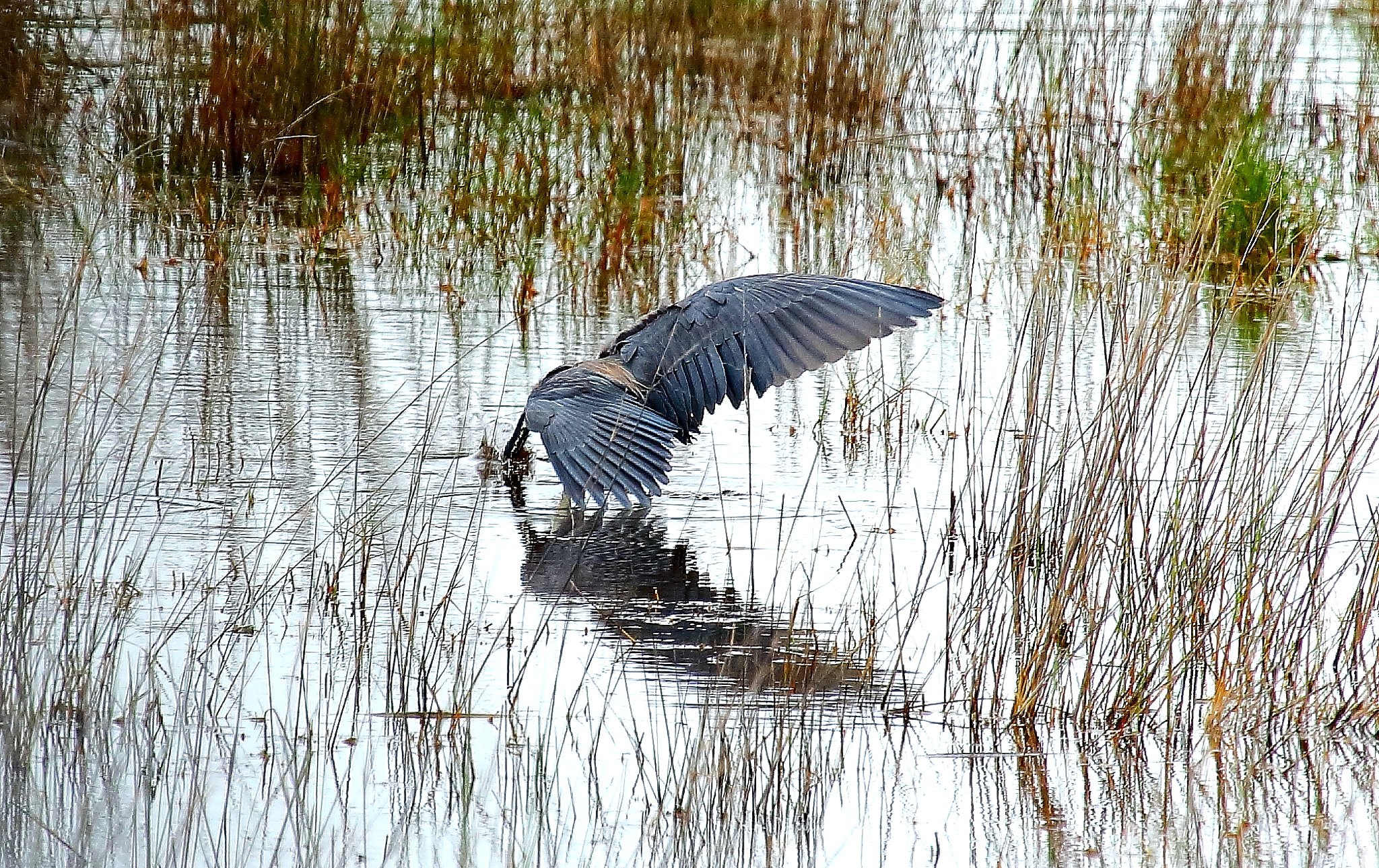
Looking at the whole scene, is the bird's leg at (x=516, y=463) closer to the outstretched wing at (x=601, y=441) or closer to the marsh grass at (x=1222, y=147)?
the outstretched wing at (x=601, y=441)

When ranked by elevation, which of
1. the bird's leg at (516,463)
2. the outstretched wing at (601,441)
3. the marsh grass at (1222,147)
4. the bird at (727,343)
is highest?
the marsh grass at (1222,147)

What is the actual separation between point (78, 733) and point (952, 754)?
55.1 inches

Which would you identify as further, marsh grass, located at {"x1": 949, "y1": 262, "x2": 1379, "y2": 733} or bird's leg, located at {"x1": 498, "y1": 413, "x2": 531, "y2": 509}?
bird's leg, located at {"x1": 498, "y1": 413, "x2": 531, "y2": 509}

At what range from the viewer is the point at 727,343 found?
418cm

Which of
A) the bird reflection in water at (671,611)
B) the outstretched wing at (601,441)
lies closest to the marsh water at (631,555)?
the bird reflection in water at (671,611)

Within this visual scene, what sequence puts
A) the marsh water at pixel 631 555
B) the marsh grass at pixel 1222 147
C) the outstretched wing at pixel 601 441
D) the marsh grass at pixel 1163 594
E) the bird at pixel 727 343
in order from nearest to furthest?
the marsh water at pixel 631 555 → the marsh grass at pixel 1163 594 → the outstretched wing at pixel 601 441 → the bird at pixel 727 343 → the marsh grass at pixel 1222 147

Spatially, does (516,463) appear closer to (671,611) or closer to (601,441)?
(601,441)

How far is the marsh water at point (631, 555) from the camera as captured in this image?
259cm

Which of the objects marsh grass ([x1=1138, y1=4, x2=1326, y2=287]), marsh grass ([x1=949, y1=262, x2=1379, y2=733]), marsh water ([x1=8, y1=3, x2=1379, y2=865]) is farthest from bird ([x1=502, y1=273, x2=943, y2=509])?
marsh grass ([x1=1138, y1=4, x2=1326, y2=287])

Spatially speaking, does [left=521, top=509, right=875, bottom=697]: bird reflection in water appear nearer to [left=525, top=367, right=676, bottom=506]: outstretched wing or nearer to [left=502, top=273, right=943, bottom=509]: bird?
[left=525, top=367, right=676, bottom=506]: outstretched wing

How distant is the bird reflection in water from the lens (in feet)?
10.1

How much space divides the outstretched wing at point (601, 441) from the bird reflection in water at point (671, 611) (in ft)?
0.38

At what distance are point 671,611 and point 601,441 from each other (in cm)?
52

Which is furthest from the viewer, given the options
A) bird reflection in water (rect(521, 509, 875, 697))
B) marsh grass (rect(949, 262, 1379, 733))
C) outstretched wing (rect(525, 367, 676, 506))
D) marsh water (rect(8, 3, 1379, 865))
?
outstretched wing (rect(525, 367, 676, 506))
